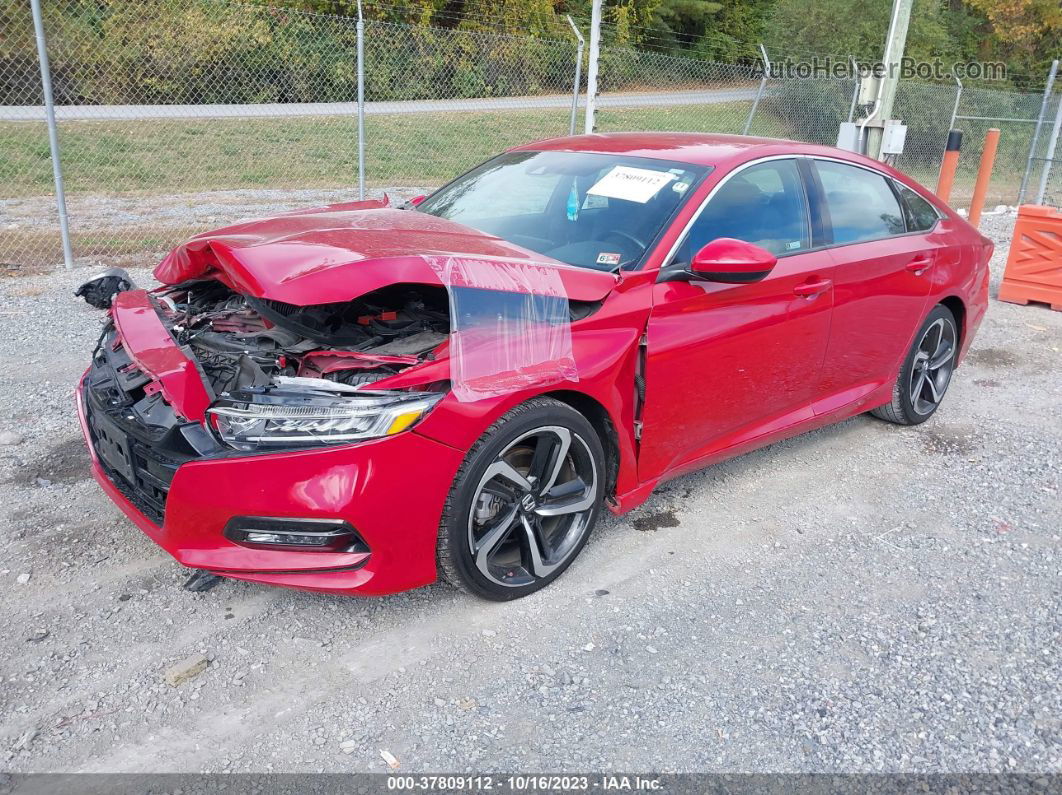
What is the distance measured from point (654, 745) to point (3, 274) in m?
7.54

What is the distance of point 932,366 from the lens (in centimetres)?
513

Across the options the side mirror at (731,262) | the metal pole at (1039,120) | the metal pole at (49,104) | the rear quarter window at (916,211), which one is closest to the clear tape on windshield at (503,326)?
the side mirror at (731,262)

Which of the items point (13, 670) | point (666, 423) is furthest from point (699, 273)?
point (13, 670)

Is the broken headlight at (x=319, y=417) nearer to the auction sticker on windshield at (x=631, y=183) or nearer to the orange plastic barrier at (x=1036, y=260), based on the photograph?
the auction sticker on windshield at (x=631, y=183)

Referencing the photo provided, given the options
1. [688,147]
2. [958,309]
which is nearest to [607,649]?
[688,147]

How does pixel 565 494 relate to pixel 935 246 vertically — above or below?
below

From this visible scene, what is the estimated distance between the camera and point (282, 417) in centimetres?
272

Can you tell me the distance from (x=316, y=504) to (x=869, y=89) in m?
7.82

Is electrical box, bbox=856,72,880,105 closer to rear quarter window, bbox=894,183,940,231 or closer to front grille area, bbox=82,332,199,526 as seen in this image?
rear quarter window, bbox=894,183,940,231

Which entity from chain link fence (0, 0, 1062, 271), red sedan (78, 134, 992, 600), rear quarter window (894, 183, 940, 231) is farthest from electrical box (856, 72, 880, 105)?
red sedan (78, 134, 992, 600)

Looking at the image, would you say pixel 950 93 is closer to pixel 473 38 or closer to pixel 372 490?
pixel 473 38

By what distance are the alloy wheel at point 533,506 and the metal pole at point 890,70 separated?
21.7ft

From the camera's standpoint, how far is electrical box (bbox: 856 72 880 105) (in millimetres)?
8375

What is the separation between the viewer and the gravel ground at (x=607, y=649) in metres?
2.55
